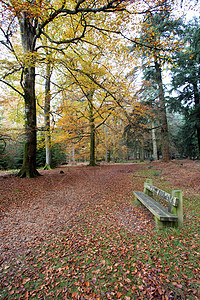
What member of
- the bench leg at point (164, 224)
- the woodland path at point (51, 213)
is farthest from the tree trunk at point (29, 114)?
the bench leg at point (164, 224)

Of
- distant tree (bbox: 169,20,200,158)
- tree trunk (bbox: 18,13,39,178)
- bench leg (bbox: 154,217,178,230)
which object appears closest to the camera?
bench leg (bbox: 154,217,178,230)

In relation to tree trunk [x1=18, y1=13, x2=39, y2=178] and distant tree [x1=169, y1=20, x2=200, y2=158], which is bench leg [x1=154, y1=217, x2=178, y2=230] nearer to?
tree trunk [x1=18, y1=13, x2=39, y2=178]

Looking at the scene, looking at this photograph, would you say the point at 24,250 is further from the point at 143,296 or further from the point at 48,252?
the point at 143,296

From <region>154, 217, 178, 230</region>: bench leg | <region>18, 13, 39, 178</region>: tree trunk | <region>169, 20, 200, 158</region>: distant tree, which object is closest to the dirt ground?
<region>154, 217, 178, 230</region>: bench leg

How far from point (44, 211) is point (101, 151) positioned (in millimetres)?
21156

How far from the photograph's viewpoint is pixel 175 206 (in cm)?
284

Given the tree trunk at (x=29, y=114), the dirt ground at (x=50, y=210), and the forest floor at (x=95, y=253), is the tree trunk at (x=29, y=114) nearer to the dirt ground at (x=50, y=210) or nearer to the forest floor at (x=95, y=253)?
the dirt ground at (x=50, y=210)

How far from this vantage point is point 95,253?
7.93 feet

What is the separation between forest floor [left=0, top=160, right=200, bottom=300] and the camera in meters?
1.79

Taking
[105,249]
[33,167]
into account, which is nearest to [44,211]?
[105,249]

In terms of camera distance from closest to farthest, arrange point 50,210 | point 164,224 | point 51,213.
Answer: point 164,224 → point 51,213 → point 50,210

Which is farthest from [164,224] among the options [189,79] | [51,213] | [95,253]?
[189,79]

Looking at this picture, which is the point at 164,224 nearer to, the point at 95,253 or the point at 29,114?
the point at 95,253

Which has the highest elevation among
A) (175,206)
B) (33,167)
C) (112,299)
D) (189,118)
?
(189,118)
